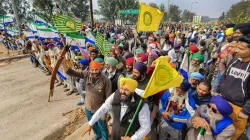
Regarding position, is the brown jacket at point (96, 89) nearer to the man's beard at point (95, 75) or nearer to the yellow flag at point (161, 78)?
the man's beard at point (95, 75)

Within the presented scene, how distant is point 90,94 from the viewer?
9.76ft

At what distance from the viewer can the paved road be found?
13.9 ft

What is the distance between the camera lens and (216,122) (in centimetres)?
199

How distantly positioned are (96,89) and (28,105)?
381 cm

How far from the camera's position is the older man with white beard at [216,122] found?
1923 mm

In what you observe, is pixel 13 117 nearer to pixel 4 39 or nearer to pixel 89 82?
pixel 89 82

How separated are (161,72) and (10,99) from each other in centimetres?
604

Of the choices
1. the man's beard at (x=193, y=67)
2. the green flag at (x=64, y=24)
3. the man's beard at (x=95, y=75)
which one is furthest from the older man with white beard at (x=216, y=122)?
the green flag at (x=64, y=24)

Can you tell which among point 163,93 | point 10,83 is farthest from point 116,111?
point 10,83

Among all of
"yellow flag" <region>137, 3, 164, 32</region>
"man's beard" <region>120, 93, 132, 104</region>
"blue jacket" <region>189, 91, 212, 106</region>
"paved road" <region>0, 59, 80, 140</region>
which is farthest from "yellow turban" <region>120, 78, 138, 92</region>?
"paved road" <region>0, 59, 80, 140</region>

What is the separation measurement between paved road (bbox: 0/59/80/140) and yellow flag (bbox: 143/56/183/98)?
3.45 m

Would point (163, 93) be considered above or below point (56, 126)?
above

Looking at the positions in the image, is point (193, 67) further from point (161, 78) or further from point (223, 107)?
point (161, 78)

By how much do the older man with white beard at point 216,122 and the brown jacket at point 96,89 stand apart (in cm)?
148
